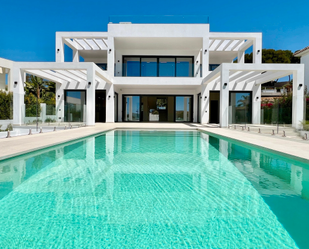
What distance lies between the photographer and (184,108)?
20.0 metres

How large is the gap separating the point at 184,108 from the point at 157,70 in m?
4.45

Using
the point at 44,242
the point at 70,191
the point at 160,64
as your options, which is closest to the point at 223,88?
the point at 160,64

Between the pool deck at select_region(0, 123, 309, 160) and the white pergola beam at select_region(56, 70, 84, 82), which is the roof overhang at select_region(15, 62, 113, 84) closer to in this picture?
the white pergola beam at select_region(56, 70, 84, 82)

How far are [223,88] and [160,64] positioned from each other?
24.1 ft

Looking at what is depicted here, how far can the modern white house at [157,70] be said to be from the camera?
52.6ft

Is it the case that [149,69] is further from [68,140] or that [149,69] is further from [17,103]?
[68,140]

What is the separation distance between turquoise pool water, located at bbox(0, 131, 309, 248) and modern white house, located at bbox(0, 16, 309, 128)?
34.1 feet

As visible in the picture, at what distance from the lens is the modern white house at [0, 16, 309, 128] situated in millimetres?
16047

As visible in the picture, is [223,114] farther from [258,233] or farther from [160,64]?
[258,233]

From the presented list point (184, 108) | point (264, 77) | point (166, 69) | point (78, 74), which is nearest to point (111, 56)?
point (78, 74)

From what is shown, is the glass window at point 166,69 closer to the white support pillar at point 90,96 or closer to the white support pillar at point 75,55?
the white support pillar at point 90,96

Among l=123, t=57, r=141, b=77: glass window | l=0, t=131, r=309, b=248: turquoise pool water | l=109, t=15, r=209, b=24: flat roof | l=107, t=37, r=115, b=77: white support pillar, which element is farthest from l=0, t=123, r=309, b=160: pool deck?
l=109, t=15, r=209, b=24: flat roof

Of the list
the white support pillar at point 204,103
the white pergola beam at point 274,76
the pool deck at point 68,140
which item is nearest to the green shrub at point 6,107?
the pool deck at point 68,140

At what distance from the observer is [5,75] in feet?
81.8
